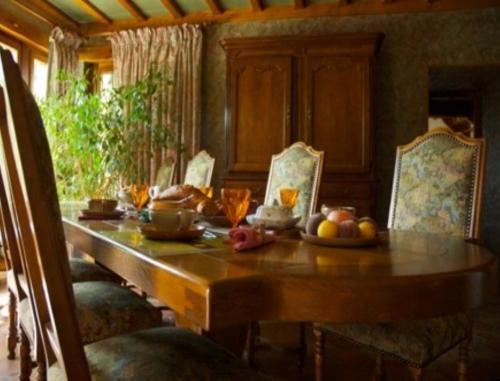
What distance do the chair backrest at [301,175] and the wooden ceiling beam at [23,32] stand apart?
3.21 meters

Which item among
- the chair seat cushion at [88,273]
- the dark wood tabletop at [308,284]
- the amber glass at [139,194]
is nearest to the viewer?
the dark wood tabletop at [308,284]

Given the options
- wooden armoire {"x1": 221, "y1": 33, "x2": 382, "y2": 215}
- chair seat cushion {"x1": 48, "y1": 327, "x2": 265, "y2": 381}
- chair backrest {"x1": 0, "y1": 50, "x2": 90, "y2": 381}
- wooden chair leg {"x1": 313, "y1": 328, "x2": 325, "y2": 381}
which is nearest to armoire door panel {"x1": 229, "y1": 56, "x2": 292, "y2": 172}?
wooden armoire {"x1": 221, "y1": 33, "x2": 382, "y2": 215}

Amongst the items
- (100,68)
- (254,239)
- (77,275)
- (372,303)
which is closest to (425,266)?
(372,303)

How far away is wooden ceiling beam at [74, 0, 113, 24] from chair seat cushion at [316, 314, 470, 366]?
14.0 feet

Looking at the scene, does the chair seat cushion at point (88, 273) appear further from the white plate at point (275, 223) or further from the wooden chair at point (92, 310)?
the white plate at point (275, 223)

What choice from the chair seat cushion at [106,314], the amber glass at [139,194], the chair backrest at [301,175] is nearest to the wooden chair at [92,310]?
the chair seat cushion at [106,314]

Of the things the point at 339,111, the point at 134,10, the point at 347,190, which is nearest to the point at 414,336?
the point at 347,190

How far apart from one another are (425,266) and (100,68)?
516 centimetres

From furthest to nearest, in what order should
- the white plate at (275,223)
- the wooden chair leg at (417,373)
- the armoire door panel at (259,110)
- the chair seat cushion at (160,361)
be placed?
the armoire door panel at (259,110) < the white plate at (275,223) < the wooden chair leg at (417,373) < the chair seat cushion at (160,361)

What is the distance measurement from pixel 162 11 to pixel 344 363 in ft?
13.1

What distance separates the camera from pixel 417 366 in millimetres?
1319

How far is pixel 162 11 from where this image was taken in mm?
4762

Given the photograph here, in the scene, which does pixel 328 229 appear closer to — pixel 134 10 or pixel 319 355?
pixel 319 355

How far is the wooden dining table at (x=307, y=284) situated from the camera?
72 centimetres
